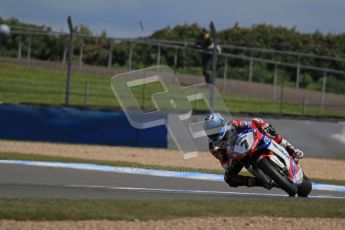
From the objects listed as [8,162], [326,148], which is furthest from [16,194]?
[326,148]

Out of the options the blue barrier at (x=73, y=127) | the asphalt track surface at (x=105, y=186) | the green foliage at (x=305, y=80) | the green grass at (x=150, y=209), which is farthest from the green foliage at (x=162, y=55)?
the green grass at (x=150, y=209)

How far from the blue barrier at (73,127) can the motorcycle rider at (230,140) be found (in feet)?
29.1

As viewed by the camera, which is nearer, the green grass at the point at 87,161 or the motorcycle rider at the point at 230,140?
the motorcycle rider at the point at 230,140

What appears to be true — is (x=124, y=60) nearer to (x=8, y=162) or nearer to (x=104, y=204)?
(x=8, y=162)

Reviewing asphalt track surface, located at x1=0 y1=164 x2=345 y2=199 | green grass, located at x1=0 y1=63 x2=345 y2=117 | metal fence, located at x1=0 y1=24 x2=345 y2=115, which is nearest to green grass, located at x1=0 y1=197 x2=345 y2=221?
asphalt track surface, located at x1=0 y1=164 x2=345 y2=199

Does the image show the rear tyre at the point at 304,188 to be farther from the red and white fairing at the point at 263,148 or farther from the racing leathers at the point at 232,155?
the racing leathers at the point at 232,155

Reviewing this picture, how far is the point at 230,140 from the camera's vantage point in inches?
486

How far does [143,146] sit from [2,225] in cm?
1319

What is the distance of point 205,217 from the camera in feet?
31.3

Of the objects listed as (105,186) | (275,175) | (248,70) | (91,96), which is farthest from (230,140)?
(248,70)

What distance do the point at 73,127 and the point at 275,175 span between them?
1049 centimetres

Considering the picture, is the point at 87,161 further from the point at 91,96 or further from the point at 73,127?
the point at 91,96

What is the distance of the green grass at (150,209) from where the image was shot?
9141mm

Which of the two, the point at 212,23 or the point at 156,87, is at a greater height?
the point at 212,23
